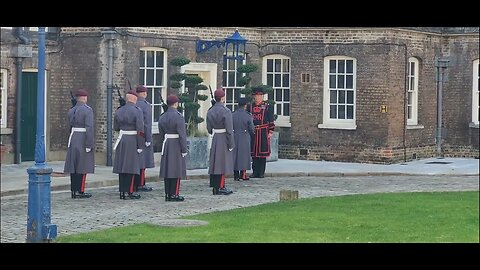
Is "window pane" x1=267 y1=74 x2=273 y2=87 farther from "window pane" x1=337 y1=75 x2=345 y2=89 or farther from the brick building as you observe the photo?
"window pane" x1=337 y1=75 x2=345 y2=89

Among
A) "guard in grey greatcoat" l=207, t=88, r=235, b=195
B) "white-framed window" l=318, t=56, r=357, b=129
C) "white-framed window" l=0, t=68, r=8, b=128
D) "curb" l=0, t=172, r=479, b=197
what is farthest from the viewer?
"white-framed window" l=318, t=56, r=357, b=129

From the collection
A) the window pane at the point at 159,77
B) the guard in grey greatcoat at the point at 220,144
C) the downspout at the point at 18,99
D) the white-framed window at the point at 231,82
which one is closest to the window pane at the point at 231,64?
the white-framed window at the point at 231,82

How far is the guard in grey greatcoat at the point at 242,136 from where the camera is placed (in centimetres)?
1984

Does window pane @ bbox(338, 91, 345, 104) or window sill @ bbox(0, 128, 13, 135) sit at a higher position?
window pane @ bbox(338, 91, 345, 104)

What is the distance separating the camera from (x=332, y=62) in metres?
26.2

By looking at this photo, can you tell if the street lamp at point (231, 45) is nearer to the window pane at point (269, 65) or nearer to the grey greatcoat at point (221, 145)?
the window pane at point (269, 65)

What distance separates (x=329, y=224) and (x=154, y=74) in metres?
11.6

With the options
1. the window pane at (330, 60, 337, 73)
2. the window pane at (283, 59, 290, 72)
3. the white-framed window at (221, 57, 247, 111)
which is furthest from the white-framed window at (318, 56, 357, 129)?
the white-framed window at (221, 57, 247, 111)

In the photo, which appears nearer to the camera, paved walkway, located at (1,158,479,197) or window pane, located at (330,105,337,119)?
paved walkway, located at (1,158,479,197)

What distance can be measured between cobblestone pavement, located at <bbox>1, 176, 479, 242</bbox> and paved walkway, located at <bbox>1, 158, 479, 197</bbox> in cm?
50

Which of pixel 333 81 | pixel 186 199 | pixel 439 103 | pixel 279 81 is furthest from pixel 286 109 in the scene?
pixel 186 199

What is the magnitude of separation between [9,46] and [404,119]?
1052 cm

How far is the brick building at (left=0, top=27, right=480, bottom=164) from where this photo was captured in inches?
905

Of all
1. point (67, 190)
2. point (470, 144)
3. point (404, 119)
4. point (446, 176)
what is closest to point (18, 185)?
point (67, 190)
